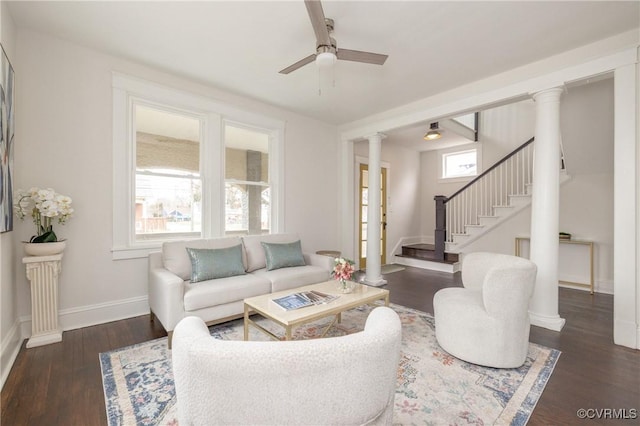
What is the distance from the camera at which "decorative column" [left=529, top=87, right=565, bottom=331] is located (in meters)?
3.05

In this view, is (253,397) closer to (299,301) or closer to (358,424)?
(358,424)

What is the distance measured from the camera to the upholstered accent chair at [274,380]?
2.31 feet

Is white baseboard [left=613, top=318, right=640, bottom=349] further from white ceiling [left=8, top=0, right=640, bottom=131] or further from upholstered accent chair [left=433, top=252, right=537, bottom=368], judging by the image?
white ceiling [left=8, top=0, right=640, bottom=131]

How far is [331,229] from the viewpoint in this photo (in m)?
5.50

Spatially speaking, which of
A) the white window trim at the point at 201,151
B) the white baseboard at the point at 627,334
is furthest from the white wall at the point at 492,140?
the white window trim at the point at 201,151

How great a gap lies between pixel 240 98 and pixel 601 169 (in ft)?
18.1

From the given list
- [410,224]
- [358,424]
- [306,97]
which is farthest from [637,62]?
[410,224]

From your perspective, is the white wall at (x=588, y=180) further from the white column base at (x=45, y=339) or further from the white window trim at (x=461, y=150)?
the white column base at (x=45, y=339)

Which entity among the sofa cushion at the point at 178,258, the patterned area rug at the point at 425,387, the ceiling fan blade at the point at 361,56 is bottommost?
the patterned area rug at the point at 425,387

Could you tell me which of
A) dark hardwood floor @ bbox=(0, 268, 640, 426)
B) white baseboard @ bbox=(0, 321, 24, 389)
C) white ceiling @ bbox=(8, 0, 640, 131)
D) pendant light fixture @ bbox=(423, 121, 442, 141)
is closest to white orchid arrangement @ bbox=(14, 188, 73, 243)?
white baseboard @ bbox=(0, 321, 24, 389)

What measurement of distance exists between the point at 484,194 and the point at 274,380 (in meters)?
6.34

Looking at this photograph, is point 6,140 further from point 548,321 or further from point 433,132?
point 433,132

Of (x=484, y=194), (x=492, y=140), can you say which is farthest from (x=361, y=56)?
(x=492, y=140)

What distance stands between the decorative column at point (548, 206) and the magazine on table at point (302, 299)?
231 centimetres
